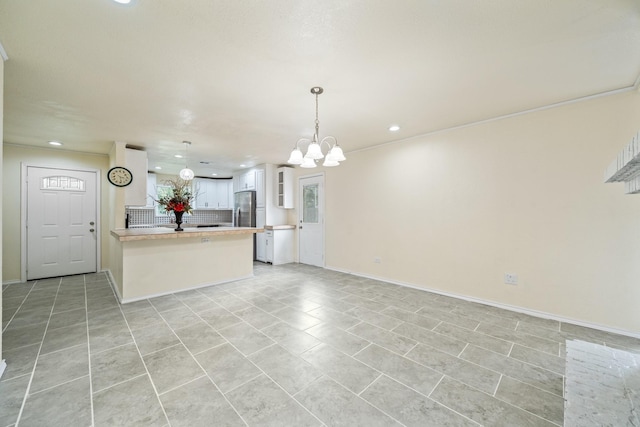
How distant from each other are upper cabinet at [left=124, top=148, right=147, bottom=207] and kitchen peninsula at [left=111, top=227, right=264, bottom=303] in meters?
0.73

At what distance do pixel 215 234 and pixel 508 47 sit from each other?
4.17 m

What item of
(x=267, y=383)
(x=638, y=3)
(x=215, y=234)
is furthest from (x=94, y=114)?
(x=638, y=3)

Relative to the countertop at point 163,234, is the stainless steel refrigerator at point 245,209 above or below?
above

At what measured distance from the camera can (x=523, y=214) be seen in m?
3.15

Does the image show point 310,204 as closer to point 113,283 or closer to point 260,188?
point 260,188

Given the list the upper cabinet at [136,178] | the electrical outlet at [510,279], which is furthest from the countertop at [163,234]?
the electrical outlet at [510,279]

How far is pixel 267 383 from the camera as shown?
6.17ft

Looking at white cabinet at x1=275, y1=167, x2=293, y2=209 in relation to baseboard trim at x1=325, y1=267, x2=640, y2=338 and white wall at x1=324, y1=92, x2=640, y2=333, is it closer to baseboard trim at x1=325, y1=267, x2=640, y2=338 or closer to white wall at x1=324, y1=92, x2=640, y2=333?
white wall at x1=324, y1=92, x2=640, y2=333

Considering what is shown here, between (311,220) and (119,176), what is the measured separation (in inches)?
145

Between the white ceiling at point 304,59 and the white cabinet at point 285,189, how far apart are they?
8.99 ft

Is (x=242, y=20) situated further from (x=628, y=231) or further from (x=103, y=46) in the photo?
(x=628, y=231)

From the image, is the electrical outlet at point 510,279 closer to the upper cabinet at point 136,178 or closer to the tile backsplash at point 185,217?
the upper cabinet at point 136,178

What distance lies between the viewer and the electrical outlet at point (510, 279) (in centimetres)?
322

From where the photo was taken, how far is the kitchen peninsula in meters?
3.59
